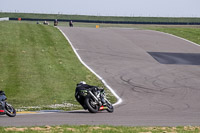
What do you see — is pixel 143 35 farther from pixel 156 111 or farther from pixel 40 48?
pixel 156 111

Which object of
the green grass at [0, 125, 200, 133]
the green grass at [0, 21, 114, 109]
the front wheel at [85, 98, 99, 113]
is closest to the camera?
the green grass at [0, 125, 200, 133]

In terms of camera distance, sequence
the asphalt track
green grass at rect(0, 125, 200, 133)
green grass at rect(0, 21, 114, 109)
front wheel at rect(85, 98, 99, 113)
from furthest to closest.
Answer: green grass at rect(0, 21, 114, 109)
front wheel at rect(85, 98, 99, 113)
the asphalt track
green grass at rect(0, 125, 200, 133)

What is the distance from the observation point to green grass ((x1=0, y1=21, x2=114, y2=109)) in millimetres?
19688

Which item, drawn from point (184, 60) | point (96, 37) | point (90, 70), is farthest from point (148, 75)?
point (96, 37)

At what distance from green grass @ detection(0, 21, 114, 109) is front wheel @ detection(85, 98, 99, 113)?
2309 millimetres

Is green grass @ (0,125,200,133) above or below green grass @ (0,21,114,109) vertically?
above

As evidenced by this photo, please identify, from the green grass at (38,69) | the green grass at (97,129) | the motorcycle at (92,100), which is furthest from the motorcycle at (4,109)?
the green grass at (38,69)

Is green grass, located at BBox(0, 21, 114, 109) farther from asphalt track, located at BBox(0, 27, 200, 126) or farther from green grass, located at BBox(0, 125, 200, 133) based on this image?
green grass, located at BBox(0, 125, 200, 133)

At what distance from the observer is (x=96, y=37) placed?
43125 mm

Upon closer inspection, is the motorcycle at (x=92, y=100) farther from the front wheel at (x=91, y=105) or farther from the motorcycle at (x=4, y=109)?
the motorcycle at (x=4, y=109)

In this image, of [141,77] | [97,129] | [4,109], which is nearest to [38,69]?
[141,77]

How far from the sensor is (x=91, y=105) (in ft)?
48.8

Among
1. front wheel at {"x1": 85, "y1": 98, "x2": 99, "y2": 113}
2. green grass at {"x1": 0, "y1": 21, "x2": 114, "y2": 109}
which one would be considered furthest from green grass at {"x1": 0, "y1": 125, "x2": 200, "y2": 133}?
green grass at {"x1": 0, "y1": 21, "x2": 114, "y2": 109}

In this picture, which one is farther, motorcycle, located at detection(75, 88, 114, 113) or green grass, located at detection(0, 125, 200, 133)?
motorcycle, located at detection(75, 88, 114, 113)
